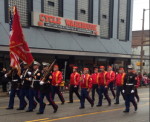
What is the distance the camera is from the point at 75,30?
2559 centimetres

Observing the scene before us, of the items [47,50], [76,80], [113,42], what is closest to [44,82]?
[76,80]

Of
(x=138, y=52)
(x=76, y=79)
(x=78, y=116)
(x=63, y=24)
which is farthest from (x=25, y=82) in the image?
(x=138, y=52)

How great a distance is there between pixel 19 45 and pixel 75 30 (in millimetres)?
15209

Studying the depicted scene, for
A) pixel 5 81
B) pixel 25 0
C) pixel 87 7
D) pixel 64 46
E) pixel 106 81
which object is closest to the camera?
pixel 106 81

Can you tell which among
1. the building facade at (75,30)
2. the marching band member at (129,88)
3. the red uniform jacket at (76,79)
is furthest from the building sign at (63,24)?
the marching band member at (129,88)

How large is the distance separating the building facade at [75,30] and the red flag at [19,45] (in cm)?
779

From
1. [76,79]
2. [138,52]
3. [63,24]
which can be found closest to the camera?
[76,79]

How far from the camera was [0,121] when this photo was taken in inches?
332

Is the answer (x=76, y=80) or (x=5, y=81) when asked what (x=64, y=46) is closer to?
(x=5, y=81)

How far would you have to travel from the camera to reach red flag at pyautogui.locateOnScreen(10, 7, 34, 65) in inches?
415

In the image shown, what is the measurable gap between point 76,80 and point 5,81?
6.70 m

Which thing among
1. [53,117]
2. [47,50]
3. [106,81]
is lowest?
[53,117]

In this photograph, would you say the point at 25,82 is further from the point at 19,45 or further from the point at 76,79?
the point at 76,79

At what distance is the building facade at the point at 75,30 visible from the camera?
21.6 metres
